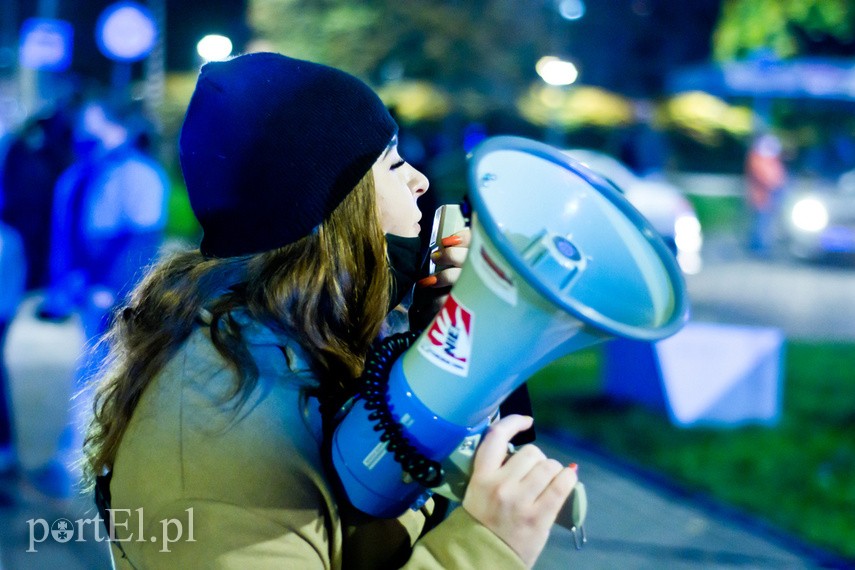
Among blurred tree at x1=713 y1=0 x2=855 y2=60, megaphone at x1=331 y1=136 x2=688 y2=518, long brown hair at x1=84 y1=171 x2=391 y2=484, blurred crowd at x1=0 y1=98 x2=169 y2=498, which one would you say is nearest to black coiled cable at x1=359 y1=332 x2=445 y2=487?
megaphone at x1=331 y1=136 x2=688 y2=518

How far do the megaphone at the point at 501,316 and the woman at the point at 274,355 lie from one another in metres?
0.07

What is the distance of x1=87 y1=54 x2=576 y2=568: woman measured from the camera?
1.27 meters

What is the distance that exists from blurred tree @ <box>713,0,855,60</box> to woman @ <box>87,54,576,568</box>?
23314 mm

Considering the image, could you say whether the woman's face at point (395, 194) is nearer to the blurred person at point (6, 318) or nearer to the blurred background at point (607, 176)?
the blurred background at point (607, 176)

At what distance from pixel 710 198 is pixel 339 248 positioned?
22392 millimetres

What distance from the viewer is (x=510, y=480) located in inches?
48.9

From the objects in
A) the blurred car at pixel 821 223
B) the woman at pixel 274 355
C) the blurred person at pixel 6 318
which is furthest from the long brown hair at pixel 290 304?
the blurred car at pixel 821 223

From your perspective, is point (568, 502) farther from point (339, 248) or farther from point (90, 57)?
point (90, 57)

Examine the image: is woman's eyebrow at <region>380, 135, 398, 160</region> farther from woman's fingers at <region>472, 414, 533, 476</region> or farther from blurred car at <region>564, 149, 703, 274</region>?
blurred car at <region>564, 149, 703, 274</region>

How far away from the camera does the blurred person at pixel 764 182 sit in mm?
16406

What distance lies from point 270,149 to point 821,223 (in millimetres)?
15756

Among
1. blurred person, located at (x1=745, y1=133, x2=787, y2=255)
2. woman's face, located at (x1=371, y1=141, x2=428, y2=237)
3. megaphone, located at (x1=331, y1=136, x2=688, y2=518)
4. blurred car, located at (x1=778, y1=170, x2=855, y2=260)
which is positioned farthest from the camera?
blurred person, located at (x1=745, y1=133, x2=787, y2=255)

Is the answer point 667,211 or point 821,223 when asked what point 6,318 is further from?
point 821,223

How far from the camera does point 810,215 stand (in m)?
15.9
